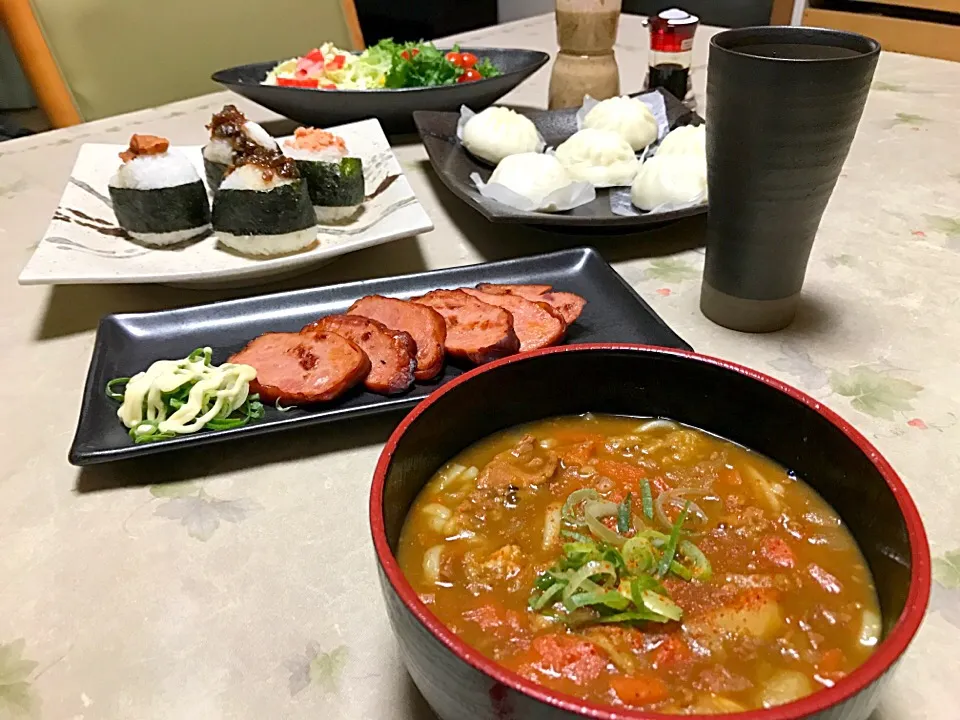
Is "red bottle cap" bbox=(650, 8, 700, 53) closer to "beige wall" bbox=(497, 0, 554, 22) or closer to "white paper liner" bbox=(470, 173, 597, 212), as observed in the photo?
"white paper liner" bbox=(470, 173, 597, 212)

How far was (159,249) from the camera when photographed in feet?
5.83

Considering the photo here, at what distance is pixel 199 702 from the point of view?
2.70ft

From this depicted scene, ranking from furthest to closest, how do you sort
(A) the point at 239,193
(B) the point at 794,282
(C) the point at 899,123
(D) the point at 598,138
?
(C) the point at 899,123
(D) the point at 598,138
(A) the point at 239,193
(B) the point at 794,282

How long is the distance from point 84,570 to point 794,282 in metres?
1.24

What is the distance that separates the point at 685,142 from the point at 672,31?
2.17ft

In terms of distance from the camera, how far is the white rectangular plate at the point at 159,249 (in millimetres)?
1567

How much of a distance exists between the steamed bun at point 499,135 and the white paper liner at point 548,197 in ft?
0.83

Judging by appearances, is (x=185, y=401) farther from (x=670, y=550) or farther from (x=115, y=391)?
(x=670, y=550)

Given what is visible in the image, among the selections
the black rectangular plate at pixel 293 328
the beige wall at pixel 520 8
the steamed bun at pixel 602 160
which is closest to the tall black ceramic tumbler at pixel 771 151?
the black rectangular plate at pixel 293 328

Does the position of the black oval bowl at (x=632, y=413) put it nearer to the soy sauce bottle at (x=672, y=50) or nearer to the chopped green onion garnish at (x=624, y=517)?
the chopped green onion garnish at (x=624, y=517)

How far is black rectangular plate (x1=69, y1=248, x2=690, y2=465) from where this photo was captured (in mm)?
1144

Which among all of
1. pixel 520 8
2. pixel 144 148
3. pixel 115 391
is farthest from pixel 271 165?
pixel 520 8

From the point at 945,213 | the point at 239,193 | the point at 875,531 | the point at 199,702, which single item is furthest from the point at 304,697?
the point at 945,213

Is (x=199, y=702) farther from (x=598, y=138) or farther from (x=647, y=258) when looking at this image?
(x=598, y=138)
